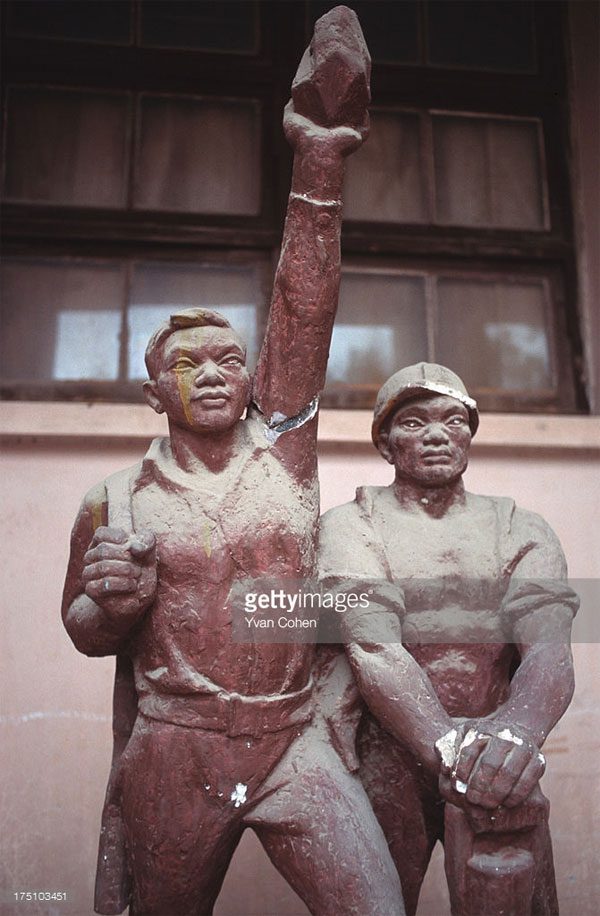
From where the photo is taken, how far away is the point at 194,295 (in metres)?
4.24

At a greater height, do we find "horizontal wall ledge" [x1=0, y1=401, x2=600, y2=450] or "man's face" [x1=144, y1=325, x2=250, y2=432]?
"horizontal wall ledge" [x1=0, y1=401, x2=600, y2=450]

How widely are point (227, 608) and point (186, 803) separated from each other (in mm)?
394

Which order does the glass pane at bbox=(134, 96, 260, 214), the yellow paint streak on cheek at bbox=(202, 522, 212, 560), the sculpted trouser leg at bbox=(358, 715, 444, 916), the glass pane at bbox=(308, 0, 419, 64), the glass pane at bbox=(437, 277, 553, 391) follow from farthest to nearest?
the glass pane at bbox=(308, 0, 419, 64), the glass pane at bbox=(134, 96, 260, 214), the glass pane at bbox=(437, 277, 553, 391), the sculpted trouser leg at bbox=(358, 715, 444, 916), the yellow paint streak on cheek at bbox=(202, 522, 212, 560)

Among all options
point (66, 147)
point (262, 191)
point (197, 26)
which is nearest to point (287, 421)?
point (262, 191)

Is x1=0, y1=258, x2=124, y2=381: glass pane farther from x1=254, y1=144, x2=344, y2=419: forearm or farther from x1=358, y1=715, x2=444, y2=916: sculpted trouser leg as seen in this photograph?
x1=358, y1=715, x2=444, y2=916: sculpted trouser leg

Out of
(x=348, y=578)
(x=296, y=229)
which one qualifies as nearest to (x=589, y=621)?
(x=348, y=578)

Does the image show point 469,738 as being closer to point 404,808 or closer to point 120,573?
point 404,808

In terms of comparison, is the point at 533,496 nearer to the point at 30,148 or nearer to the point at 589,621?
the point at 589,621

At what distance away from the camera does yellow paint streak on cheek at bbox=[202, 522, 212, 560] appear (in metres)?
2.06

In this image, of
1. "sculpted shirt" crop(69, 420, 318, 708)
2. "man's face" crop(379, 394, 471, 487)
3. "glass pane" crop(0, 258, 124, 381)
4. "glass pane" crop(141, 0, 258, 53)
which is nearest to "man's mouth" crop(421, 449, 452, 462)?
"man's face" crop(379, 394, 471, 487)

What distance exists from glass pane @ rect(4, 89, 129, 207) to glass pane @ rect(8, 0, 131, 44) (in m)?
0.25

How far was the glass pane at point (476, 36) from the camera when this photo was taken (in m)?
4.53

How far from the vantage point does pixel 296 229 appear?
2049 millimetres

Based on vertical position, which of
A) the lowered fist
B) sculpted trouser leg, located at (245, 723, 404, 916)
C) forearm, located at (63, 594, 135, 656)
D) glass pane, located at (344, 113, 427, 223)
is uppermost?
glass pane, located at (344, 113, 427, 223)
